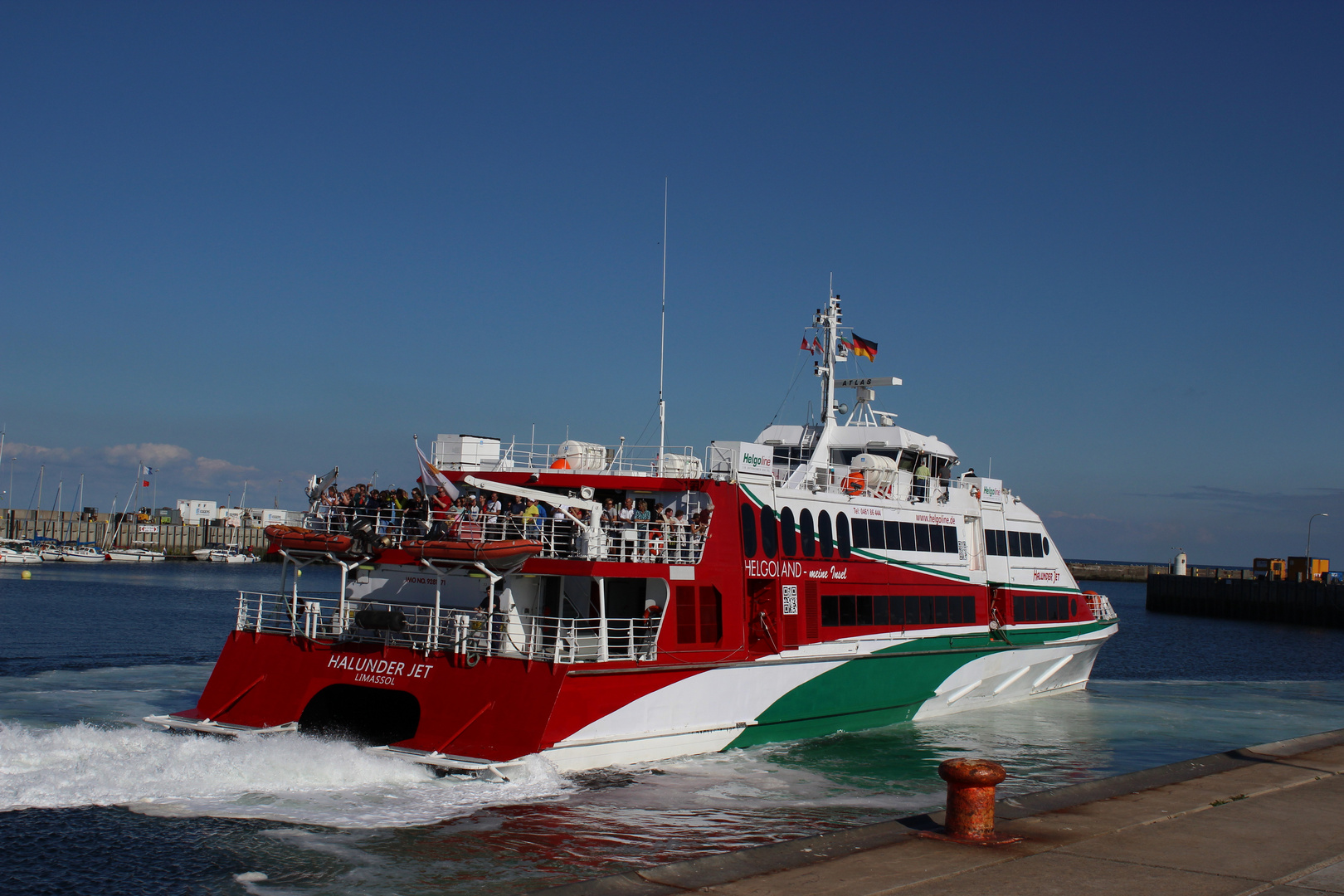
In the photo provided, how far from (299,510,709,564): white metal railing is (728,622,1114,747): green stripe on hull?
3264mm

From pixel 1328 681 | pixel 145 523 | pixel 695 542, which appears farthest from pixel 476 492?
pixel 145 523

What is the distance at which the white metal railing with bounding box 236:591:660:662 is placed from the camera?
597 inches

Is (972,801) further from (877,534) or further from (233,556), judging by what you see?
(233,556)

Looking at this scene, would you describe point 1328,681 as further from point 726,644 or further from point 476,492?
point 476,492

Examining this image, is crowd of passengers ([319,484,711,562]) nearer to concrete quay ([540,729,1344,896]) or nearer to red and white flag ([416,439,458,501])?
red and white flag ([416,439,458,501])

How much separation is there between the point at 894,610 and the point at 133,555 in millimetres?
94981

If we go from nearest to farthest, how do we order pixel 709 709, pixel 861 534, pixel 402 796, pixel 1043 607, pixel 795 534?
pixel 402 796 → pixel 709 709 → pixel 795 534 → pixel 861 534 → pixel 1043 607

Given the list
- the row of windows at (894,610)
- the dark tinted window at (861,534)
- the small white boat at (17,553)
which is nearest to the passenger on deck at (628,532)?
the row of windows at (894,610)

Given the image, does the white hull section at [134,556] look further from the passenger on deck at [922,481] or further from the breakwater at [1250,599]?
the passenger on deck at [922,481]

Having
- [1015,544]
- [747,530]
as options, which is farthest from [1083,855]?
[1015,544]

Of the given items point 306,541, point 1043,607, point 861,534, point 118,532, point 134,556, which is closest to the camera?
point 306,541

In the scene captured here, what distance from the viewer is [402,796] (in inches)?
534

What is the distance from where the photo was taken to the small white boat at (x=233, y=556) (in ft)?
355

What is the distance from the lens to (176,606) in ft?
168
